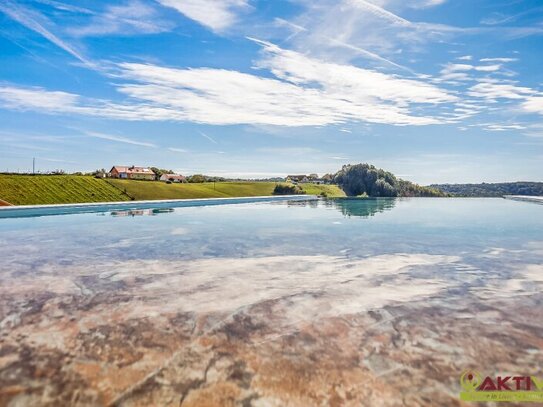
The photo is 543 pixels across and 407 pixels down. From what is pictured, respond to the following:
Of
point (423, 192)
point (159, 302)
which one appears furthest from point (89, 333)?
point (423, 192)

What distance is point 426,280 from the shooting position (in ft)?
23.5

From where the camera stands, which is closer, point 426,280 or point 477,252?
point 426,280

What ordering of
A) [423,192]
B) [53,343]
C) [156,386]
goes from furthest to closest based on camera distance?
[423,192] < [53,343] < [156,386]

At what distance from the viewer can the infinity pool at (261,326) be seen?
11.0ft

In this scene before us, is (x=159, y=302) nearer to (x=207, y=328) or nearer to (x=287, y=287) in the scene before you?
(x=207, y=328)

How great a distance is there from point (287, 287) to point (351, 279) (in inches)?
58.3

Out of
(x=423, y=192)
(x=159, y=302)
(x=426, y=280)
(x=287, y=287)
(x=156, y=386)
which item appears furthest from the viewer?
(x=423, y=192)

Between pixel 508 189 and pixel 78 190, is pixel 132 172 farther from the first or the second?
pixel 508 189

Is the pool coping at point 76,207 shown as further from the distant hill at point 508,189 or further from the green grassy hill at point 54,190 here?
the distant hill at point 508,189

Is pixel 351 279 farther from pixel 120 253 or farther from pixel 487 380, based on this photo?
pixel 120 253
